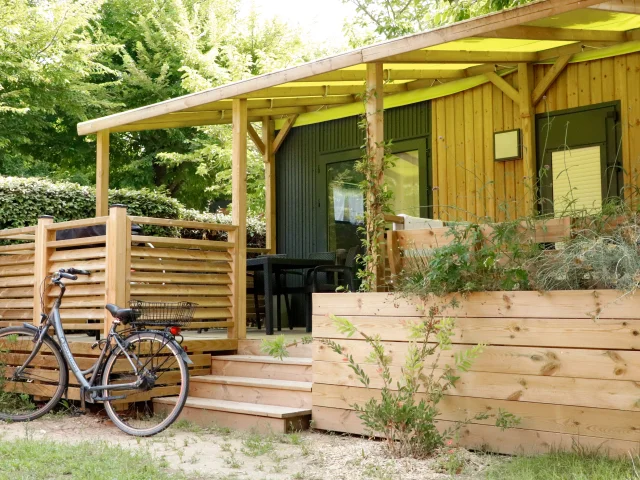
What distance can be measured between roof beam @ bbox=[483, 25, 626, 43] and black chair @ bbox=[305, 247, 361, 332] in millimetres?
2591

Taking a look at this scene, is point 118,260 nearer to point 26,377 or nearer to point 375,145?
point 26,377

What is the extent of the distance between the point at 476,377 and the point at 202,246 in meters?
2.87

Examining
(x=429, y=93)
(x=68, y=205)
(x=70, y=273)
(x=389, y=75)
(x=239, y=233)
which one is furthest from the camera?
(x=68, y=205)

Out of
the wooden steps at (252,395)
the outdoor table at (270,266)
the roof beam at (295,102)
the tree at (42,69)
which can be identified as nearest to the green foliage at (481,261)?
the wooden steps at (252,395)

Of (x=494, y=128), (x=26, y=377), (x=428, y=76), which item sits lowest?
(x=26, y=377)

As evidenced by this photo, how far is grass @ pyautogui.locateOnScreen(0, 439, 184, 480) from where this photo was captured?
4.10 metres

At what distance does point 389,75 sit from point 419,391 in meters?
3.48

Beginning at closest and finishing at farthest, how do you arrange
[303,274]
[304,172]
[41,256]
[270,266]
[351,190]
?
[41,256] → [270,266] → [303,274] → [351,190] → [304,172]

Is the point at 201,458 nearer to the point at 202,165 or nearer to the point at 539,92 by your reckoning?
the point at 539,92

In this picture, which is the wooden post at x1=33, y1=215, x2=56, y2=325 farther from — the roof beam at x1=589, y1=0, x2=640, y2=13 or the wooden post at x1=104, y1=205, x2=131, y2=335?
the roof beam at x1=589, y1=0, x2=640, y2=13

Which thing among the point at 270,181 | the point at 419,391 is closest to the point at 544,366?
the point at 419,391

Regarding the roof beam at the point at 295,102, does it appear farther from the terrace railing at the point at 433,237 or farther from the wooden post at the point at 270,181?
the terrace railing at the point at 433,237

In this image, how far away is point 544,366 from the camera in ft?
14.5

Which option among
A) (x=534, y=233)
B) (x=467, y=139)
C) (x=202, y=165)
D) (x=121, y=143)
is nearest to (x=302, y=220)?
(x=467, y=139)
